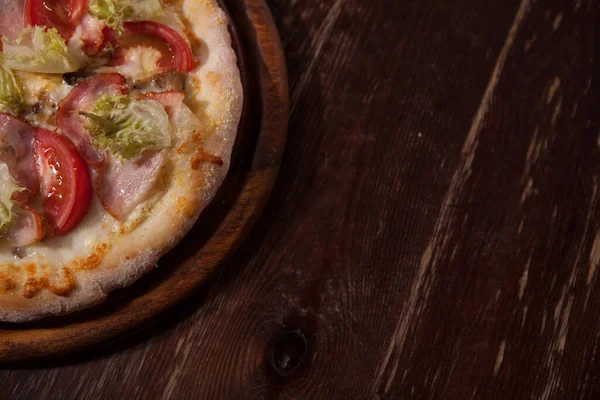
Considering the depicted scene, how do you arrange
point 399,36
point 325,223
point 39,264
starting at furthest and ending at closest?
1. point 399,36
2. point 325,223
3. point 39,264

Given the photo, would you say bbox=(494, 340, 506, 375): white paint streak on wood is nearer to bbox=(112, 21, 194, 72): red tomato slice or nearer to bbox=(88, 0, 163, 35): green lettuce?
bbox=(112, 21, 194, 72): red tomato slice

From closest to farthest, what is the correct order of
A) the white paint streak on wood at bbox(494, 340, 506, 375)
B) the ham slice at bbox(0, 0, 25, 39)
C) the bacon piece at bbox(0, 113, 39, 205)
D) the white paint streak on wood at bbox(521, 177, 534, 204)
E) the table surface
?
the bacon piece at bbox(0, 113, 39, 205)
the ham slice at bbox(0, 0, 25, 39)
the table surface
the white paint streak on wood at bbox(494, 340, 506, 375)
the white paint streak on wood at bbox(521, 177, 534, 204)

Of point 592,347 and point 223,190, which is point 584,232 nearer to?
point 592,347

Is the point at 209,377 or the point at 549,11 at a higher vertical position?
the point at 549,11

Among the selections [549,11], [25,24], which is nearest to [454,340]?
[549,11]

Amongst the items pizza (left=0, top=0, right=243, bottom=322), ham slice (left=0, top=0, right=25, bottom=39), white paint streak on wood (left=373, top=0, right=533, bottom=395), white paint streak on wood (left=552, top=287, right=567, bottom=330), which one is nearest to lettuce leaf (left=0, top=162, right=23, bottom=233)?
pizza (left=0, top=0, right=243, bottom=322)

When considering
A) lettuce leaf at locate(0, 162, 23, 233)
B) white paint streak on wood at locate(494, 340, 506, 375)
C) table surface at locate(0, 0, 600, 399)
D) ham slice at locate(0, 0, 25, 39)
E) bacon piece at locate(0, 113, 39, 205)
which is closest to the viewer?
lettuce leaf at locate(0, 162, 23, 233)
